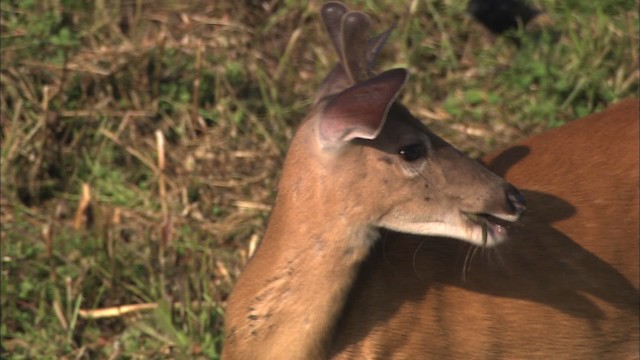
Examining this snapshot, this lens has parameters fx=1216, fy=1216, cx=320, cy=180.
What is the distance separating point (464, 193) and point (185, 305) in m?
1.48

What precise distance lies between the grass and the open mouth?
1.33 metres

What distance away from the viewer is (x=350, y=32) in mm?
3436

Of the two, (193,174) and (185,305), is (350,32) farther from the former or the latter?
(193,174)

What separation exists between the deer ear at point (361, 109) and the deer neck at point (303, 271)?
0.16 m

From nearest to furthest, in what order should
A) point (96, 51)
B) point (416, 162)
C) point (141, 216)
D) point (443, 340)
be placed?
point (416, 162) → point (443, 340) → point (141, 216) → point (96, 51)

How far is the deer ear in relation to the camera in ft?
10.2

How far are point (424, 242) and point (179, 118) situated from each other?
212cm

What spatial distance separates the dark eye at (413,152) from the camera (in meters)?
3.32

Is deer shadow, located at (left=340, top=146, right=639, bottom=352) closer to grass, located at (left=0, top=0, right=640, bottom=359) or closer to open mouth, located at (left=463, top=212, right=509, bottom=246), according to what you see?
open mouth, located at (left=463, top=212, right=509, bottom=246)

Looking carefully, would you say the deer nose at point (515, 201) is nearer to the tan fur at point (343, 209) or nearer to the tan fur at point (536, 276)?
the tan fur at point (343, 209)

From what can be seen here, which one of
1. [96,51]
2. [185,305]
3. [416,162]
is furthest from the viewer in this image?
[96,51]

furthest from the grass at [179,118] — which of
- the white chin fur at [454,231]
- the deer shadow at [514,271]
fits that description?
the white chin fur at [454,231]

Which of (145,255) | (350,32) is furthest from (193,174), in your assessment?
(350,32)

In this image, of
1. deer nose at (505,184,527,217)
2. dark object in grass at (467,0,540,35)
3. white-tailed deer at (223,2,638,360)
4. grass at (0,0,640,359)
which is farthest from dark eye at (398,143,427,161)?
dark object in grass at (467,0,540,35)
